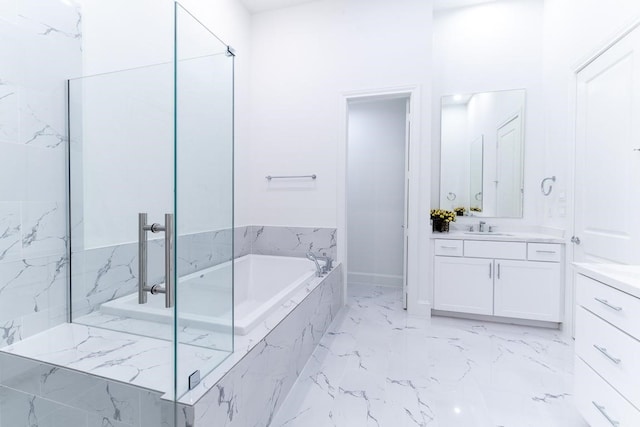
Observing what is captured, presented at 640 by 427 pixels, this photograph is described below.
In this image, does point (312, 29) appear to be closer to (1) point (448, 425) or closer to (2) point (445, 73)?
(2) point (445, 73)

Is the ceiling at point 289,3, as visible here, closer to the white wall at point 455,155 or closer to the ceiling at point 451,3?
the ceiling at point 451,3

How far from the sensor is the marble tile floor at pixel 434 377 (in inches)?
59.6

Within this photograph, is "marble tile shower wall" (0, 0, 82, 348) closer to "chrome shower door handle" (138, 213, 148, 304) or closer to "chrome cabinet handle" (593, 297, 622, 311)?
"chrome shower door handle" (138, 213, 148, 304)

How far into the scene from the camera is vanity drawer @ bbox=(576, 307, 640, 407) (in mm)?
1081

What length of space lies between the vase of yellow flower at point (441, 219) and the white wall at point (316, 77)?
0.69m

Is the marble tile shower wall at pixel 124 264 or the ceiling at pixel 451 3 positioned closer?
the marble tile shower wall at pixel 124 264

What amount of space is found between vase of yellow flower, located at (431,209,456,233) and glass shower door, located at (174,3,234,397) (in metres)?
2.12

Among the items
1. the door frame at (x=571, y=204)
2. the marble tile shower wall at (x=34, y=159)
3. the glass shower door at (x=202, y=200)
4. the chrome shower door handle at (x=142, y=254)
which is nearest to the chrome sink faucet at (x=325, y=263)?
the glass shower door at (x=202, y=200)

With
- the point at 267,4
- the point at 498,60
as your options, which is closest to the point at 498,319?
the point at 498,60

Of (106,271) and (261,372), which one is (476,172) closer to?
(261,372)

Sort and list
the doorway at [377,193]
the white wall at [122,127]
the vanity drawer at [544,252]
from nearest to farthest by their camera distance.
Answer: the white wall at [122,127] < the vanity drawer at [544,252] < the doorway at [377,193]

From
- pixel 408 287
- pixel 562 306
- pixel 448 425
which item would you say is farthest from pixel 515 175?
pixel 448 425

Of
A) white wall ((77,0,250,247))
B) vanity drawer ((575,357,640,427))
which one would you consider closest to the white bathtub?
white wall ((77,0,250,247))

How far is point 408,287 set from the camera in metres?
2.83
